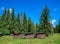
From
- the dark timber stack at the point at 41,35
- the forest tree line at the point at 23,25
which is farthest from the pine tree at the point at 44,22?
the dark timber stack at the point at 41,35

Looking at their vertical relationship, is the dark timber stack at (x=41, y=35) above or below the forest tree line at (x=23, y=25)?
below

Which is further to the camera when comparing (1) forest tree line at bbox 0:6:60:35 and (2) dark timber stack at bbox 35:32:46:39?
(1) forest tree line at bbox 0:6:60:35

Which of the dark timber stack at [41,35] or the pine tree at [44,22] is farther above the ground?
the pine tree at [44,22]

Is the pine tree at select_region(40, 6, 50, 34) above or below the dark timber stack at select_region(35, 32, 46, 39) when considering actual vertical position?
above


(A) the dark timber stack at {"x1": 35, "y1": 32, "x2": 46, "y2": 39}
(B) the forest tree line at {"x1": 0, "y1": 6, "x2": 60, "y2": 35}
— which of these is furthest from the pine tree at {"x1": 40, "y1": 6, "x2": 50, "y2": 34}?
(A) the dark timber stack at {"x1": 35, "y1": 32, "x2": 46, "y2": 39}

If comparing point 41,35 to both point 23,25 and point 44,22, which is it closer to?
point 44,22

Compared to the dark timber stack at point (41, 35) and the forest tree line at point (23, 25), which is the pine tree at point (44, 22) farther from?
the dark timber stack at point (41, 35)

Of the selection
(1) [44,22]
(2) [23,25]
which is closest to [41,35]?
(1) [44,22]

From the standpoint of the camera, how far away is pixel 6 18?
81625mm

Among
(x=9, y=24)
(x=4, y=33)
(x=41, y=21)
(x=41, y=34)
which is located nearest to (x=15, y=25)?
(x=9, y=24)

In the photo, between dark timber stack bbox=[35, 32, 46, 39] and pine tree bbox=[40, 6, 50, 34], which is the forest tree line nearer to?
pine tree bbox=[40, 6, 50, 34]

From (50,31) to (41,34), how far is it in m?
13.4

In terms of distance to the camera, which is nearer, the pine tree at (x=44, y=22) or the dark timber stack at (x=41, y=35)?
the dark timber stack at (x=41, y=35)

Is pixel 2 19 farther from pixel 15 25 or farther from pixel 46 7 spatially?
pixel 46 7
